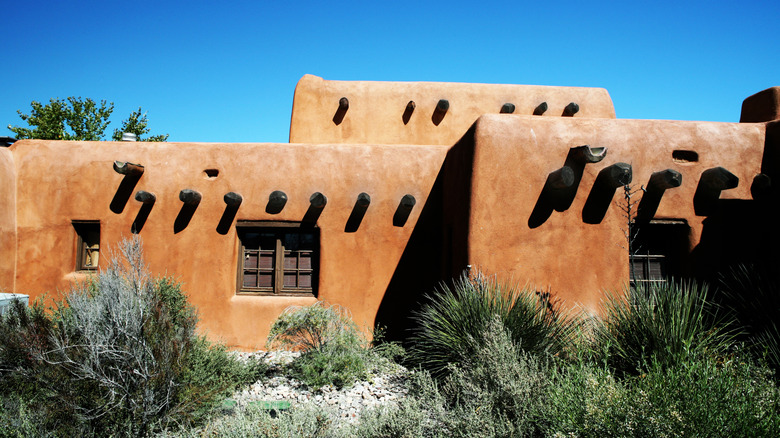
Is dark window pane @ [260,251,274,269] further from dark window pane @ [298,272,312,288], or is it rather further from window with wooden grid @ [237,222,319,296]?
dark window pane @ [298,272,312,288]

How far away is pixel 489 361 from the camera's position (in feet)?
13.1

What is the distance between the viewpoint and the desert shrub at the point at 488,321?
4676 millimetres

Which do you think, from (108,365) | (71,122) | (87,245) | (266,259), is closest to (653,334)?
(108,365)

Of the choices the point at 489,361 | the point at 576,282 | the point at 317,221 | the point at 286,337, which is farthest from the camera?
the point at 317,221

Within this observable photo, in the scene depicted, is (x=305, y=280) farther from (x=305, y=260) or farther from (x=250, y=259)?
(x=250, y=259)

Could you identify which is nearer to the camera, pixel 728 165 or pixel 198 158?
pixel 728 165

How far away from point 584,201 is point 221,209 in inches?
220

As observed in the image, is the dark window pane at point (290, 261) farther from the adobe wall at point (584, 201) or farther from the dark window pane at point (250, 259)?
the adobe wall at point (584, 201)

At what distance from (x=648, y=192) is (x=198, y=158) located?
22.7 ft

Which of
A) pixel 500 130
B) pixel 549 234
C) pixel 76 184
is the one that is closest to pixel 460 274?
pixel 549 234

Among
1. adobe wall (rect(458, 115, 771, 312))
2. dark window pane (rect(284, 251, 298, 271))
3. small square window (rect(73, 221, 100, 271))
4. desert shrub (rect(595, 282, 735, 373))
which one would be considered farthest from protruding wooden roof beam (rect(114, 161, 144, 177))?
desert shrub (rect(595, 282, 735, 373))

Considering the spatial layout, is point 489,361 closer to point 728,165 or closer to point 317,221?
point 317,221

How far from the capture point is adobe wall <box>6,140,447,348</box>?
23.6ft

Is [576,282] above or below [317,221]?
below
